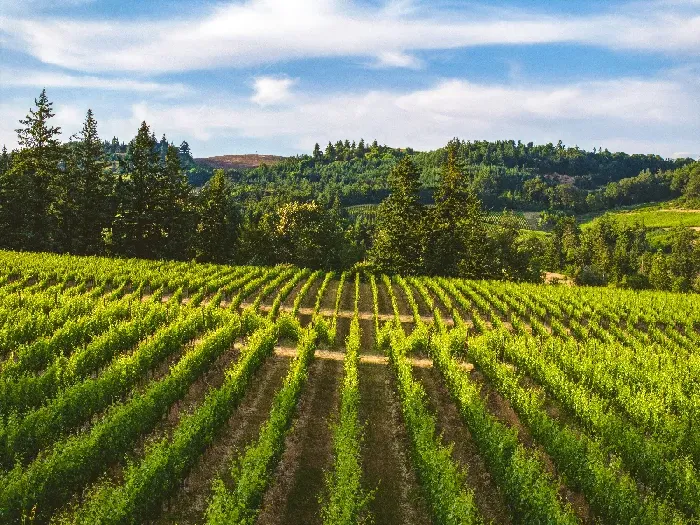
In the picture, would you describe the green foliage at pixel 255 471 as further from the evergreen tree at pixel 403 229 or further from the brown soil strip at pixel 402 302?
the evergreen tree at pixel 403 229

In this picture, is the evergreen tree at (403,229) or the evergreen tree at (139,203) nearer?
the evergreen tree at (139,203)

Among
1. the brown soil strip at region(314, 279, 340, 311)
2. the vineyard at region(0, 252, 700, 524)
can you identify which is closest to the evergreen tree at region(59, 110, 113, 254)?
the vineyard at region(0, 252, 700, 524)

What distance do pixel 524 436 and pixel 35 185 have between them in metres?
56.4

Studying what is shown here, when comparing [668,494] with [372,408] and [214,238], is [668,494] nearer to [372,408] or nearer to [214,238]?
[372,408]

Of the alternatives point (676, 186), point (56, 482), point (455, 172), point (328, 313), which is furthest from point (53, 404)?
point (676, 186)

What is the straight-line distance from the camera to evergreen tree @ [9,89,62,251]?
49.3 meters

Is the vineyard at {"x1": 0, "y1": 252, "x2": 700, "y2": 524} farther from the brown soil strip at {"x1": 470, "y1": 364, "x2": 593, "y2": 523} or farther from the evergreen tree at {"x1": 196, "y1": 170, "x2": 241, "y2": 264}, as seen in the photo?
the evergreen tree at {"x1": 196, "y1": 170, "x2": 241, "y2": 264}

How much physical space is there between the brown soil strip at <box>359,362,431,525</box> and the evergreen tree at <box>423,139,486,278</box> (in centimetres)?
3471

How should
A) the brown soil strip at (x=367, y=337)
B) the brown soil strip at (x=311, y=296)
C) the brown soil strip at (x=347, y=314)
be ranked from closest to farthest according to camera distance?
the brown soil strip at (x=367, y=337), the brown soil strip at (x=347, y=314), the brown soil strip at (x=311, y=296)

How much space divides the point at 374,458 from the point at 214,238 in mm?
46085

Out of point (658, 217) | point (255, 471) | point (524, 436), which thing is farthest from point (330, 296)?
point (658, 217)

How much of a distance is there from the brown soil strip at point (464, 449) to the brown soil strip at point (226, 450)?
610cm

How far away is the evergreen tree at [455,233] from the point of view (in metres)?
51.8

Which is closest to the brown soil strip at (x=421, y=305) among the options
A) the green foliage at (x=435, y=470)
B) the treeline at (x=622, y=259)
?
the green foliage at (x=435, y=470)
